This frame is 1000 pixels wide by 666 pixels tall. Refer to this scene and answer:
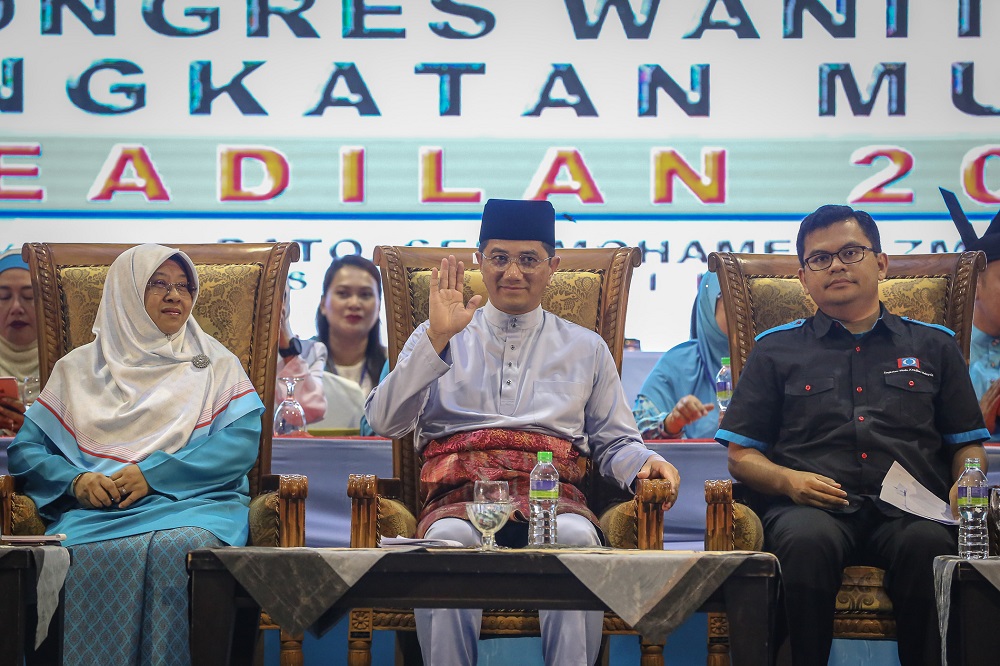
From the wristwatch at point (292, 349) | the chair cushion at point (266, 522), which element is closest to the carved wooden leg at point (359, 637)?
the chair cushion at point (266, 522)

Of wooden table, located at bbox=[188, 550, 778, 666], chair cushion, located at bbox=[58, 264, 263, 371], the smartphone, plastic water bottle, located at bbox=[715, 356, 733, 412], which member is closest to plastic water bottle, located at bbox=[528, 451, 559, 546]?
wooden table, located at bbox=[188, 550, 778, 666]

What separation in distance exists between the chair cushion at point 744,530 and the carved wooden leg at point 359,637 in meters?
0.81

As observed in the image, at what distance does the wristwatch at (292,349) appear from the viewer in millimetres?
4680

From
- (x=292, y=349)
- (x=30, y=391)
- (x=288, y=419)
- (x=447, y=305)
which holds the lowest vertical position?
(x=288, y=419)

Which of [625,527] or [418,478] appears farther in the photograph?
[418,478]

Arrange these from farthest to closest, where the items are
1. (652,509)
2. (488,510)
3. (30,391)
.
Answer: (30,391)
(652,509)
(488,510)

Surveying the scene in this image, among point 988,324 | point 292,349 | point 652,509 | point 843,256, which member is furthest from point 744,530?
point 292,349

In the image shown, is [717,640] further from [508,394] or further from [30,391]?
[30,391]

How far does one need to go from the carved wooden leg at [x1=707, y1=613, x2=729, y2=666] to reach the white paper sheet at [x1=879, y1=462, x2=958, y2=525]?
1.45ft

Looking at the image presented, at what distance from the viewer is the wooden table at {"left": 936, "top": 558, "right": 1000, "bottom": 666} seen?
2.03 metres

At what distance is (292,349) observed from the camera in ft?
15.6

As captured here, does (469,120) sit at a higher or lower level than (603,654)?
higher

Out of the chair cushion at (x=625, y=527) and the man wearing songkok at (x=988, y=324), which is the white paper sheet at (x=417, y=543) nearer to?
the chair cushion at (x=625, y=527)

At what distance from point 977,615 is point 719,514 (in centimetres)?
61
